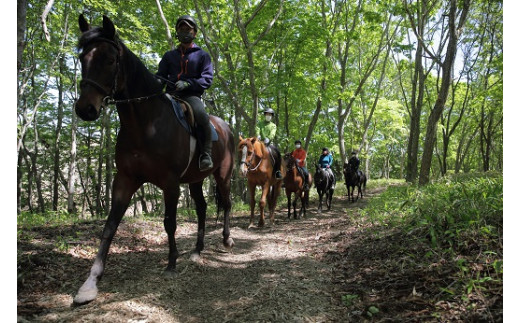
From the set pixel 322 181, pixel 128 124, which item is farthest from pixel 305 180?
pixel 128 124

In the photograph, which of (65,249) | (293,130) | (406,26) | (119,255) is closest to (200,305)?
(119,255)

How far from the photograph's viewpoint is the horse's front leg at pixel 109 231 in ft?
10.0

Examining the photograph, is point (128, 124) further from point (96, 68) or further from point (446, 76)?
point (446, 76)

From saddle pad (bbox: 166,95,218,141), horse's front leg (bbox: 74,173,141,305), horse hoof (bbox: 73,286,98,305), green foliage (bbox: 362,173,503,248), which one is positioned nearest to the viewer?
horse hoof (bbox: 73,286,98,305)

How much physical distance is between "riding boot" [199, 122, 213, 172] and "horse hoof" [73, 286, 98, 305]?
218cm

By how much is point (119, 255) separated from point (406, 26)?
18582mm

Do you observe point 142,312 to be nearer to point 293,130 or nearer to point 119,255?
point 119,255

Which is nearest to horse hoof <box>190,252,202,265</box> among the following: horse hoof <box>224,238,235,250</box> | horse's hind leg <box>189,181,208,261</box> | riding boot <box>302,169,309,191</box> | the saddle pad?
horse's hind leg <box>189,181,208,261</box>

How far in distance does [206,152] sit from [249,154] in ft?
12.1

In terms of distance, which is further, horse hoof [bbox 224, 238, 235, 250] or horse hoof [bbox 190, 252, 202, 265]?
horse hoof [bbox 224, 238, 235, 250]

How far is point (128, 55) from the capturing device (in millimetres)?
3615

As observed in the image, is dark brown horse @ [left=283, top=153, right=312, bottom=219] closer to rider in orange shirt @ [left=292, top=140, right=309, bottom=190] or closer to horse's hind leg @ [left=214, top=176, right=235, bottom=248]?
rider in orange shirt @ [left=292, top=140, right=309, bottom=190]

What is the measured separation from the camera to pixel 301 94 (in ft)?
52.9

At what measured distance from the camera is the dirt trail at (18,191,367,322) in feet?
9.70
